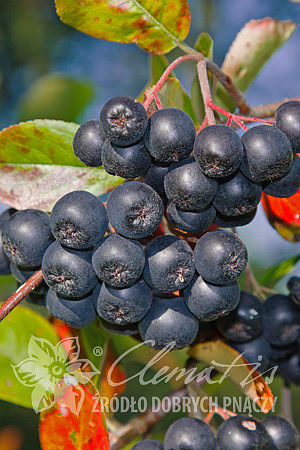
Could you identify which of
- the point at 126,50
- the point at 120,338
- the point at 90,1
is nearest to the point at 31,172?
the point at 90,1

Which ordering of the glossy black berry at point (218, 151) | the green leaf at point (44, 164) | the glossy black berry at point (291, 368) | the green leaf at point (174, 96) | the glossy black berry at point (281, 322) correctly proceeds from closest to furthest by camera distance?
the glossy black berry at point (218, 151), the green leaf at point (174, 96), the green leaf at point (44, 164), the glossy black berry at point (281, 322), the glossy black berry at point (291, 368)

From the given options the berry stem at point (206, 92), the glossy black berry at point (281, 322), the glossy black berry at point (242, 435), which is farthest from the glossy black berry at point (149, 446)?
the berry stem at point (206, 92)

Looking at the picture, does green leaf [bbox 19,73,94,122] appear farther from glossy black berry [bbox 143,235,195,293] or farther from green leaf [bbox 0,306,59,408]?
glossy black berry [bbox 143,235,195,293]

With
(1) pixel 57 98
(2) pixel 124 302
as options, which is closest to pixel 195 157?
(2) pixel 124 302

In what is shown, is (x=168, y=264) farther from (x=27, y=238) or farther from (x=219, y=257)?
(x=27, y=238)

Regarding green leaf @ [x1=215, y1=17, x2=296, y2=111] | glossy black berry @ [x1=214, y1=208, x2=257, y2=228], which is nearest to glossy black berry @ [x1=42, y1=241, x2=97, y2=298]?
glossy black berry @ [x1=214, y1=208, x2=257, y2=228]

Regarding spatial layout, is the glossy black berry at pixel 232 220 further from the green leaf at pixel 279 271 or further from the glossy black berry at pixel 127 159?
the green leaf at pixel 279 271
